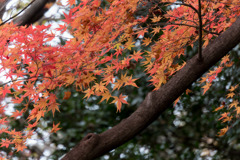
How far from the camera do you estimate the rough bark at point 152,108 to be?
2.04 m

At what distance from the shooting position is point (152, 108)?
6.75 feet

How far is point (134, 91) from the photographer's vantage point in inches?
134

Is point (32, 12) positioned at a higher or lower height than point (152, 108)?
higher

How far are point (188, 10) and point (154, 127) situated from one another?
1.60 metres

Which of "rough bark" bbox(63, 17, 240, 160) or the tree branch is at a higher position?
the tree branch

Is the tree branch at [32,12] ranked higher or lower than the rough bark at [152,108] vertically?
higher

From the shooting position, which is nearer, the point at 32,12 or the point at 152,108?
the point at 152,108

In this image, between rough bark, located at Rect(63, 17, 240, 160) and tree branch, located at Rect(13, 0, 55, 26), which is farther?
tree branch, located at Rect(13, 0, 55, 26)

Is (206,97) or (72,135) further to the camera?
(206,97)

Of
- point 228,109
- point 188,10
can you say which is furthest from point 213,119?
point 188,10

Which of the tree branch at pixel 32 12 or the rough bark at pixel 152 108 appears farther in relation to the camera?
the tree branch at pixel 32 12

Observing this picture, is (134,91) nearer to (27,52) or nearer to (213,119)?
(213,119)

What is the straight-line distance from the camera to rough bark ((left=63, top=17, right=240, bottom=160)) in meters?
2.04

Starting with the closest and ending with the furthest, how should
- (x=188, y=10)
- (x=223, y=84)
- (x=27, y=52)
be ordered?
(x=27, y=52)
(x=188, y=10)
(x=223, y=84)
